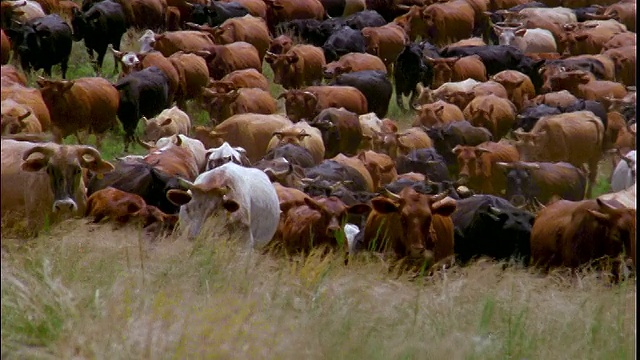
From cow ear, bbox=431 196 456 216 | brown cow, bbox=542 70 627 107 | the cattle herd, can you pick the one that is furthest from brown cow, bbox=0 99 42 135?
brown cow, bbox=542 70 627 107

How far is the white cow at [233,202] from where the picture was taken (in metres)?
10.4

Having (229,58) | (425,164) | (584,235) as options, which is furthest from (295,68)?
(584,235)

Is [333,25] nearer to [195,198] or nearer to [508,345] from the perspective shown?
[195,198]

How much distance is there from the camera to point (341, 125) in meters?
21.8

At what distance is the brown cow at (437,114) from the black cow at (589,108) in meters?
1.90

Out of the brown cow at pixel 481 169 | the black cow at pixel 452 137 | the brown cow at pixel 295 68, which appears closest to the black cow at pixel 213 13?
the brown cow at pixel 295 68

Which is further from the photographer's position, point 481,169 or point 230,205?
point 481,169

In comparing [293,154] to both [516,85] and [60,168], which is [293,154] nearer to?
[60,168]

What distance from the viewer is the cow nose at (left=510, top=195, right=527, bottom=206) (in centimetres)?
1681

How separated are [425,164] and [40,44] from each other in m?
8.40

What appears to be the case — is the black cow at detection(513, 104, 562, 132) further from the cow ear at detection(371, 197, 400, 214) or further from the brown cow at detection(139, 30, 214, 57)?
the cow ear at detection(371, 197, 400, 214)

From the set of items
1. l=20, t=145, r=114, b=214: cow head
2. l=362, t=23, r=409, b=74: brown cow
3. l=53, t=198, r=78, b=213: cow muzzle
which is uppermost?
l=20, t=145, r=114, b=214: cow head

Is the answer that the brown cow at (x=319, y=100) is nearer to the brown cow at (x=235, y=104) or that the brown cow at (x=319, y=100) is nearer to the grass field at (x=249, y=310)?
the brown cow at (x=235, y=104)

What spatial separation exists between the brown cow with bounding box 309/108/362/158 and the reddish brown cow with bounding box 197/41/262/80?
504 cm
